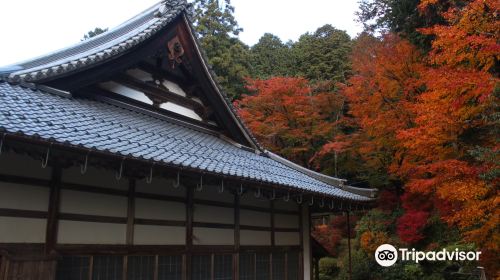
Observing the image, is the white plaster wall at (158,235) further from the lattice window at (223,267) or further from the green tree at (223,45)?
the green tree at (223,45)

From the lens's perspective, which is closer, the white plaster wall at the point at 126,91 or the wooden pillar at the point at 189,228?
the wooden pillar at the point at 189,228

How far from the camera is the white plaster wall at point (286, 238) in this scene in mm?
10156

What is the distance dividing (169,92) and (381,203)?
47.5ft

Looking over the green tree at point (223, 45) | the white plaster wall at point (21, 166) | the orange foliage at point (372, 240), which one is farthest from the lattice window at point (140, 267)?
the green tree at point (223, 45)

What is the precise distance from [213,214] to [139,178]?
82.0 inches

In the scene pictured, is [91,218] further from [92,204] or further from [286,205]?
[286,205]

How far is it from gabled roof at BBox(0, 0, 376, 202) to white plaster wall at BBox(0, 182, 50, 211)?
37.5 inches

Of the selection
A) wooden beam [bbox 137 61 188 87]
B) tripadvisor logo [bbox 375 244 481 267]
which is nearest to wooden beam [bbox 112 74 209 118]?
wooden beam [bbox 137 61 188 87]

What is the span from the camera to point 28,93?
643 cm

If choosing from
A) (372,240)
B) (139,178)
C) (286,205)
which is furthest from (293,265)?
(372,240)

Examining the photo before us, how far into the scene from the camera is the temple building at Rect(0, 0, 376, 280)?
5.35m

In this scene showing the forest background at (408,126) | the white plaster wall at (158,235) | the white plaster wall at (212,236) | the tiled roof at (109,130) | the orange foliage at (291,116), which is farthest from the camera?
the orange foliage at (291,116)

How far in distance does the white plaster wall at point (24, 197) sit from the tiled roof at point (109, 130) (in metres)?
0.95

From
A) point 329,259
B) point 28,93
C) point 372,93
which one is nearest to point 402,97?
point 372,93
